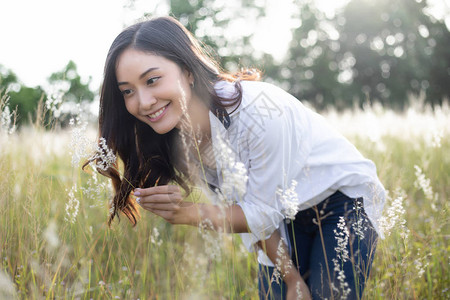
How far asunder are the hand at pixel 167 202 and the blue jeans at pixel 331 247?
444 millimetres

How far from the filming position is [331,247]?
208 centimetres

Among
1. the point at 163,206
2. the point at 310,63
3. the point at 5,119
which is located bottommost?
the point at 163,206

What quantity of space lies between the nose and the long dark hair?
0.72ft

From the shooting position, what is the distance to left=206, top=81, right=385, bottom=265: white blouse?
6.25ft

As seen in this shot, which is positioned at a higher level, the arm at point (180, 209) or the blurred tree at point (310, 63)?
the blurred tree at point (310, 63)

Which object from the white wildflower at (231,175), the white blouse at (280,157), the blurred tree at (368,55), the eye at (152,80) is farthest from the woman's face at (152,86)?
the blurred tree at (368,55)

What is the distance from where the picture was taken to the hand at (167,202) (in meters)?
1.87

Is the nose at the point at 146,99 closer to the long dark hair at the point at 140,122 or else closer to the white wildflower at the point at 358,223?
the long dark hair at the point at 140,122

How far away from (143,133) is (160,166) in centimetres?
23

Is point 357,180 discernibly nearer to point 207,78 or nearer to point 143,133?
point 207,78

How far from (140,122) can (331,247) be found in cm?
→ 130

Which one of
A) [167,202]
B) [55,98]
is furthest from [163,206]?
[55,98]

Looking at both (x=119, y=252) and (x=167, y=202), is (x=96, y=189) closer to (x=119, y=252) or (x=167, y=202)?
(x=119, y=252)

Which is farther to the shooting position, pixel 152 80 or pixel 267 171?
pixel 152 80
